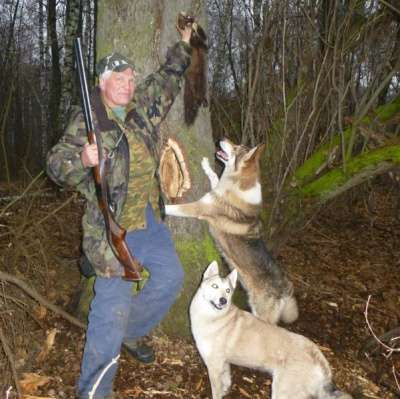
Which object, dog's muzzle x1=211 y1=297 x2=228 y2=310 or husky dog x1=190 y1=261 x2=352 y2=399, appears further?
dog's muzzle x1=211 y1=297 x2=228 y2=310

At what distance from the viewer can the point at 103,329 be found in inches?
121

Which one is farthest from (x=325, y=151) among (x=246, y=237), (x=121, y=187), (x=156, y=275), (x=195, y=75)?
(x=121, y=187)

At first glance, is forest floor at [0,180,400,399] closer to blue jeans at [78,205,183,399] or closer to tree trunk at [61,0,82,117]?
blue jeans at [78,205,183,399]

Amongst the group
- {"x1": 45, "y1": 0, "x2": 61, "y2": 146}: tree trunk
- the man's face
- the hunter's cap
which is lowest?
the man's face

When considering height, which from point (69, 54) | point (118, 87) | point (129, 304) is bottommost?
point (129, 304)

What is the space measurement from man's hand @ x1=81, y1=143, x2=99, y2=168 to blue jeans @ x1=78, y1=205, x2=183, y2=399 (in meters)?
0.76

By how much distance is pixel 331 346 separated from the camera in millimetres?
4527

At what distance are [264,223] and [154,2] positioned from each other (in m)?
2.88

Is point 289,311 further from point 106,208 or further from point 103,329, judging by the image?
point 106,208

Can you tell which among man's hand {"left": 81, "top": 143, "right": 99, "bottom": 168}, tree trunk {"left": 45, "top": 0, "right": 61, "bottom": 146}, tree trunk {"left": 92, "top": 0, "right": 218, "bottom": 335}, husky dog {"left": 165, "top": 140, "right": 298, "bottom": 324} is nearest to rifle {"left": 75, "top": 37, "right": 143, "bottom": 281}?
man's hand {"left": 81, "top": 143, "right": 99, "bottom": 168}

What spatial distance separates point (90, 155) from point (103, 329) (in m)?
1.23

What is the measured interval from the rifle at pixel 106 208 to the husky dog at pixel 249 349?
0.93m

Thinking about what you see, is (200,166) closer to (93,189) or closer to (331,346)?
(93,189)

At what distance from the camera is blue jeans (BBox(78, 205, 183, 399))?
307cm
